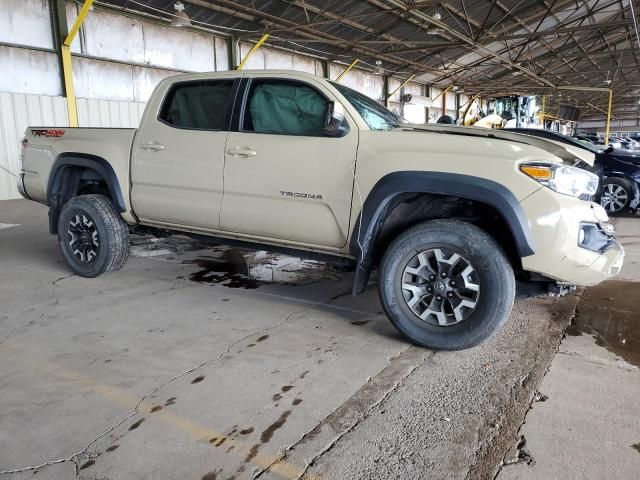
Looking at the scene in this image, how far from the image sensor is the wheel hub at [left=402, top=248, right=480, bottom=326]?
3.15 m

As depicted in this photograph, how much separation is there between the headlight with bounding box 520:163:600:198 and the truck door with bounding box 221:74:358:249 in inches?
45.9

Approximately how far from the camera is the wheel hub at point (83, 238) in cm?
478

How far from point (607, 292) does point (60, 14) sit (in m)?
12.3

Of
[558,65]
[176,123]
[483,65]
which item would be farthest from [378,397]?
[558,65]

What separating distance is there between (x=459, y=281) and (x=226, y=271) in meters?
2.86

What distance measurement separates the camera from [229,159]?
12.7 feet

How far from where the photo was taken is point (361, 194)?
3379 millimetres

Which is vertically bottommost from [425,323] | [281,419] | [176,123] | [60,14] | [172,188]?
[281,419]

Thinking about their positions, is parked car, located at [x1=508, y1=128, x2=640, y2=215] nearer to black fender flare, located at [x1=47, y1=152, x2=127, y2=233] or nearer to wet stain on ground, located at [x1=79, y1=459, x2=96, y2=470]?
black fender flare, located at [x1=47, y1=152, x2=127, y2=233]

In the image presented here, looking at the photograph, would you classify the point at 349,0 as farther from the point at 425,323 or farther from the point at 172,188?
the point at 425,323

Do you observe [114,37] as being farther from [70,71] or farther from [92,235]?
[92,235]

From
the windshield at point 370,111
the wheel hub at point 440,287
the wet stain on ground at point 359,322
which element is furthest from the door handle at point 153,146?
the wheel hub at point 440,287

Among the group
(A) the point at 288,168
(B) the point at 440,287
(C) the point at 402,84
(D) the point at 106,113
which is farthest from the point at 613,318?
(C) the point at 402,84

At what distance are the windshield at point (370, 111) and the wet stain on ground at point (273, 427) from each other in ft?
6.82
